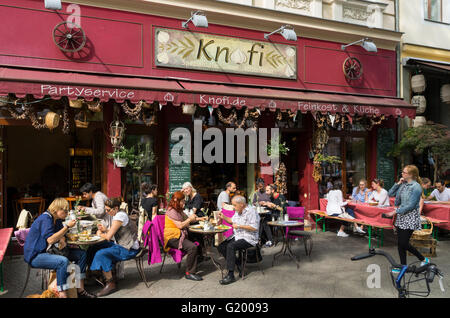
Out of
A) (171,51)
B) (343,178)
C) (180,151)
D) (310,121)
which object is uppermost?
(171,51)

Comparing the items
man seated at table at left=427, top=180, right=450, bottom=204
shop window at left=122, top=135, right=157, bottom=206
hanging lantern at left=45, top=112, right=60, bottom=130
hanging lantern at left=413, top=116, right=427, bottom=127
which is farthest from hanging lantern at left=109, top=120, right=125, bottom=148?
hanging lantern at left=413, top=116, right=427, bottom=127

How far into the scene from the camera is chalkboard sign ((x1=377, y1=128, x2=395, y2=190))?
11055 mm

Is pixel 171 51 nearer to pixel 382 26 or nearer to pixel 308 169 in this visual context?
pixel 308 169

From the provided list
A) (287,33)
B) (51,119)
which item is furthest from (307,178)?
(51,119)

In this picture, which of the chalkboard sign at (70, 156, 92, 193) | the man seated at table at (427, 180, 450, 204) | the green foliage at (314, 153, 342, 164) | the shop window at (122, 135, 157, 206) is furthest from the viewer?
the chalkboard sign at (70, 156, 92, 193)

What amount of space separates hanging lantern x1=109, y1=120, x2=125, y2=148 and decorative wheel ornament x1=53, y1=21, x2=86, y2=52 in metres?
1.80

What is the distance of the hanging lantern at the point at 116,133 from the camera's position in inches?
310

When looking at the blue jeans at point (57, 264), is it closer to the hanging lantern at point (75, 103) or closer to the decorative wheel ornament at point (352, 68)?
the hanging lantern at point (75, 103)

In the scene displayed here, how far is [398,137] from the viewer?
37.3ft

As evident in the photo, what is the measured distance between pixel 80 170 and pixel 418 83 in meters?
11.6

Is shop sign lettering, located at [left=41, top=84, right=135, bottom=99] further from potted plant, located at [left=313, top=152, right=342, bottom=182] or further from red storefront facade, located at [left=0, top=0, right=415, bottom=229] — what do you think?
potted plant, located at [left=313, top=152, right=342, bottom=182]

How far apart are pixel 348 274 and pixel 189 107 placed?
4.83 meters
